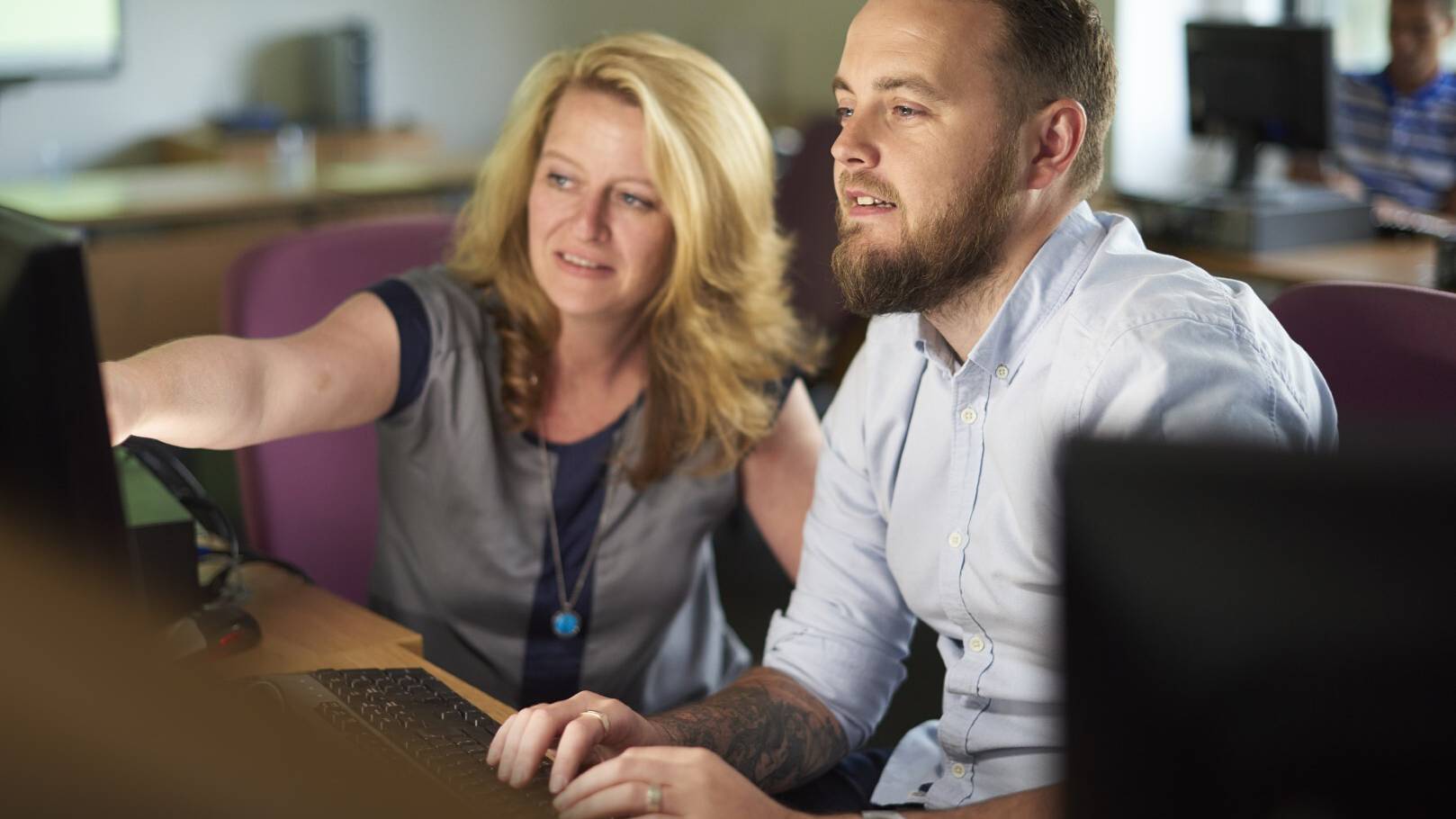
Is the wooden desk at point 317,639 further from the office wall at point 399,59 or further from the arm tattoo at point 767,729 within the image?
the office wall at point 399,59

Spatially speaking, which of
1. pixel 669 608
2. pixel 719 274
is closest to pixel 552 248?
pixel 719 274

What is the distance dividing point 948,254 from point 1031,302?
83 millimetres

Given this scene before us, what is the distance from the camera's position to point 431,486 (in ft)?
5.64

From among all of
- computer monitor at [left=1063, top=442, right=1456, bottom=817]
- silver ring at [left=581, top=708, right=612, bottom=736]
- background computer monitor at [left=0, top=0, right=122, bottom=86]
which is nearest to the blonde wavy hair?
silver ring at [left=581, top=708, right=612, bottom=736]

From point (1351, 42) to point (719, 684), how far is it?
423 centimetres

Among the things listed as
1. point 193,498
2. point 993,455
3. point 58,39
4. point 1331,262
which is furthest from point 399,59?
point 993,455

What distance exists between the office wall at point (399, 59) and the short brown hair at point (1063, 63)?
359cm

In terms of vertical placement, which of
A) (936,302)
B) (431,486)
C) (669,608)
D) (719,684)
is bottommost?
(719,684)

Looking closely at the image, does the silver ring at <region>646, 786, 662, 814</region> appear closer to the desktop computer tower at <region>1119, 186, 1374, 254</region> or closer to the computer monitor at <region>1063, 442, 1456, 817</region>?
the computer monitor at <region>1063, 442, 1456, 817</region>

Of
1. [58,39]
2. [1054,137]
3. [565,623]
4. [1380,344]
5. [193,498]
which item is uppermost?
[58,39]

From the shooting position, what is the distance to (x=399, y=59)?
5891mm

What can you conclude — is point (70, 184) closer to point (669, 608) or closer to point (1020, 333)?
point (669, 608)

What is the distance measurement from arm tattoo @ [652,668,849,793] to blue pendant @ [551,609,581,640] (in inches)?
13.7

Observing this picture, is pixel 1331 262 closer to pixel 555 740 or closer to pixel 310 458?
pixel 310 458
